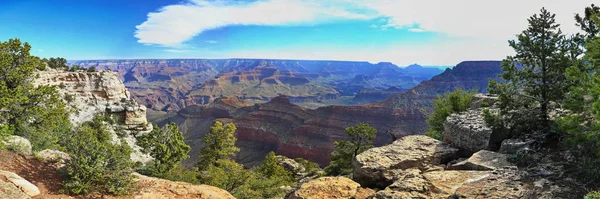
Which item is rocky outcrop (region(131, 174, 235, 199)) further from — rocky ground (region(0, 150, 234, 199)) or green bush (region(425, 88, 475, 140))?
green bush (region(425, 88, 475, 140))

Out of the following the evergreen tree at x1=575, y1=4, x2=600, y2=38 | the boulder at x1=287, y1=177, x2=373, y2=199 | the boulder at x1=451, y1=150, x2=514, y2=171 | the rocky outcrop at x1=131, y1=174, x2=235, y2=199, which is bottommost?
the rocky outcrop at x1=131, y1=174, x2=235, y2=199

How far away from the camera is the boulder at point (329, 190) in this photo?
12975 millimetres

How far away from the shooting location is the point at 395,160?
54.9ft

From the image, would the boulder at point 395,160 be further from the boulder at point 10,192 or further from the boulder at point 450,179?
the boulder at point 10,192

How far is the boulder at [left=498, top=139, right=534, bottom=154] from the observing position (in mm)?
14675

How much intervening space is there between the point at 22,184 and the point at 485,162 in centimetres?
2106

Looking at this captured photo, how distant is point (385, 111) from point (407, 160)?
406 feet

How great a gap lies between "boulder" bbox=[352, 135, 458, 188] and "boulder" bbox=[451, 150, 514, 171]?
2.07 metres

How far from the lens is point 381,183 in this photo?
614 inches

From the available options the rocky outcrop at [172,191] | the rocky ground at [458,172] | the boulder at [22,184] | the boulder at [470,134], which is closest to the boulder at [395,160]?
the rocky ground at [458,172]

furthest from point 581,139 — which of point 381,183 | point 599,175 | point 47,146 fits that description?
point 47,146

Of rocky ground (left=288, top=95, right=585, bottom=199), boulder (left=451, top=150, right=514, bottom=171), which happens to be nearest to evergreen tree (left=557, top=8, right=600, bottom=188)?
rocky ground (left=288, top=95, right=585, bottom=199)

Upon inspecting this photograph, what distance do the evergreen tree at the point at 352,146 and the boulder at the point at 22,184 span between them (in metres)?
22.6

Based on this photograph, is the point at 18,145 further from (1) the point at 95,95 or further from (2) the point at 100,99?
(1) the point at 95,95
